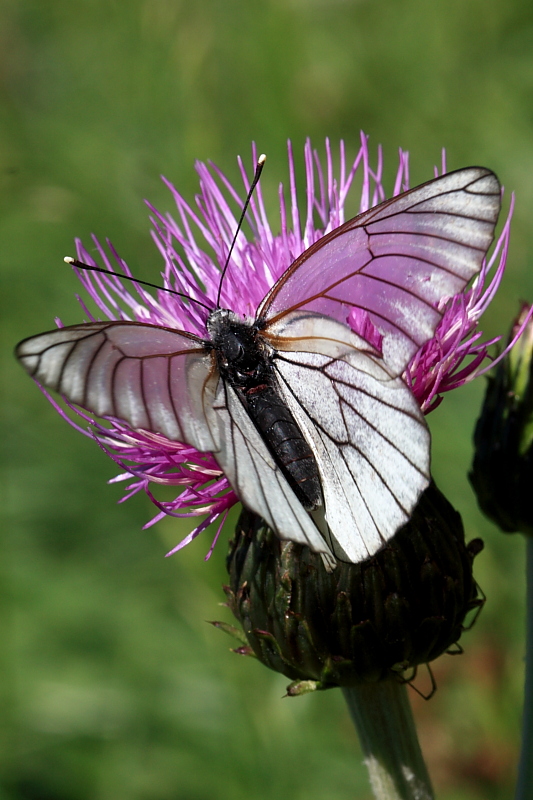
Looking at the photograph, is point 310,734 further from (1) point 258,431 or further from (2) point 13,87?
(2) point 13,87

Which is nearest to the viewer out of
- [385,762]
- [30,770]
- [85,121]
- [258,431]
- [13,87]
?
[258,431]

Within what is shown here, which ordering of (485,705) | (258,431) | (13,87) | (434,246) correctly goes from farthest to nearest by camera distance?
(13,87) → (485,705) → (258,431) → (434,246)

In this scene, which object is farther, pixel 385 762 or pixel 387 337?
pixel 385 762

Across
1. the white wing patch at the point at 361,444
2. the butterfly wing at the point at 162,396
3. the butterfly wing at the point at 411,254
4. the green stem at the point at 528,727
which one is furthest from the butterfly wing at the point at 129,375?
the green stem at the point at 528,727

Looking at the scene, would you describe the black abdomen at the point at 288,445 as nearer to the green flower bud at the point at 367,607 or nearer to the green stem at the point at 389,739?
the green flower bud at the point at 367,607

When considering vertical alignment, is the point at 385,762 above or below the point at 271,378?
below

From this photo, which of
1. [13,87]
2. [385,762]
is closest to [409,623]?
[385,762]

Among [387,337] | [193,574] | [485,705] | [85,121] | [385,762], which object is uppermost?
[85,121]

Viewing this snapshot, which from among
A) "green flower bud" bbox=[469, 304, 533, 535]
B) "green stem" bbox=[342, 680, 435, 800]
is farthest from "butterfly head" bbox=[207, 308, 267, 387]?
"green stem" bbox=[342, 680, 435, 800]
